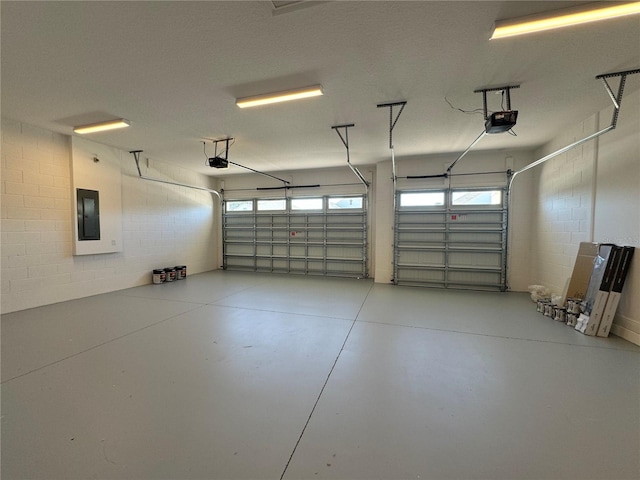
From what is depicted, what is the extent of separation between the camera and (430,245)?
19.6 feet

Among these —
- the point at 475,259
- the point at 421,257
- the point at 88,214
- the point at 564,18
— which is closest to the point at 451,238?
the point at 475,259

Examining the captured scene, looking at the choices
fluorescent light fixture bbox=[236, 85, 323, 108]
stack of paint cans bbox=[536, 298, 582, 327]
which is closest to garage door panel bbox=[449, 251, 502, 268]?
stack of paint cans bbox=[536, 298, 582, 327]

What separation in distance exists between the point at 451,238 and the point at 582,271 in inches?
93.6

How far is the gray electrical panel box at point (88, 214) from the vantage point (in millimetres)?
4520

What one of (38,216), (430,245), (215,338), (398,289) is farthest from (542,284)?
(38,216)

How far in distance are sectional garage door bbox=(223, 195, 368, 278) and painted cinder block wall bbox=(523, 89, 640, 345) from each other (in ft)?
11.9

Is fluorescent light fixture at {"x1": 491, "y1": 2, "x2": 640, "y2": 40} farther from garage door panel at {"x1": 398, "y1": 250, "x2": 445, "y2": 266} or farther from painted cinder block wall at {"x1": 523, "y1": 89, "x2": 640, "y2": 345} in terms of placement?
garage door panel at {"x1": 398, "y1": 250, "x2": 445, "y2": 266}

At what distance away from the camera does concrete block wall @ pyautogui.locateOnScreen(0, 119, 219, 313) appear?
375 cm

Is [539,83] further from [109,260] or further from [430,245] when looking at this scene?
[109,260]

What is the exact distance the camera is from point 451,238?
5.83 metres

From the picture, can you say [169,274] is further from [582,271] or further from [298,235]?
[582,271]

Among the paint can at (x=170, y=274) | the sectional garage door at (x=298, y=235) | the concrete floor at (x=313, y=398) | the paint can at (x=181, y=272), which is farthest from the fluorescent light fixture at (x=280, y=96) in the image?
the paint can at (x=181, y=272)

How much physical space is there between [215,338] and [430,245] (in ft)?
16.2

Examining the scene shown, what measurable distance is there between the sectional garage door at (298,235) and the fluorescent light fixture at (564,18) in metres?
4.88
